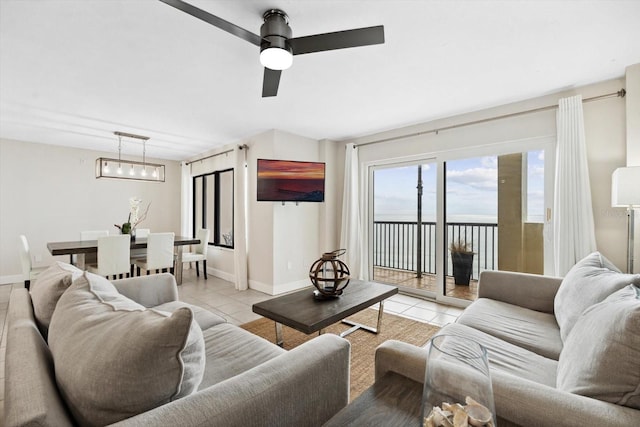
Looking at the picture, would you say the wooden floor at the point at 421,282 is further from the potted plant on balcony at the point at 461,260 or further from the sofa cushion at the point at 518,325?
the sofa cushion at the point at 518,325

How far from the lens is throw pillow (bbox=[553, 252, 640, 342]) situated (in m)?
1.39

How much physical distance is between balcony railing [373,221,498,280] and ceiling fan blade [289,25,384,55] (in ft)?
9.45

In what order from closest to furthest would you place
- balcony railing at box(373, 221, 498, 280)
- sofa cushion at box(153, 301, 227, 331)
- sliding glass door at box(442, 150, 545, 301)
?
sofa cushion at box(153, 301, 227, 331), sliding glass door at box(442, 150, 545, 301), balcony railing at box(373, 221, 498, 280)

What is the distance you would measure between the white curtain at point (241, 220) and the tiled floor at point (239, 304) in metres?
0.25

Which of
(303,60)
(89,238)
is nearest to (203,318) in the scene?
(303,60)

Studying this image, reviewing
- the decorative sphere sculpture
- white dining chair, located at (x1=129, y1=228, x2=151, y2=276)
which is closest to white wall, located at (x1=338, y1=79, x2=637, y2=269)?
the decorative sphere sculpture

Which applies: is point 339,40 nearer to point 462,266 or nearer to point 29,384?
point 29,384

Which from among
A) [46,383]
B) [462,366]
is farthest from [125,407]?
[462,366]

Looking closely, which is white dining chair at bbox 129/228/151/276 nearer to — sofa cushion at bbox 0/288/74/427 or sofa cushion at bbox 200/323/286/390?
sofa cushion at bbox 200/323/286/390

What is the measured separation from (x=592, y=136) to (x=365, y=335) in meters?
2.91

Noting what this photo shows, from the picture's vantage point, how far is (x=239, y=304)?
3.79 m

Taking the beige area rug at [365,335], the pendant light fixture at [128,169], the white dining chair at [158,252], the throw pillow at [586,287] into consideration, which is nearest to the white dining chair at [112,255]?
the white dining chair at [158,252]

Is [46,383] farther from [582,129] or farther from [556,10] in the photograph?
[582,129]

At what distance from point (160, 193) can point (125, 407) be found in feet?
21.5
